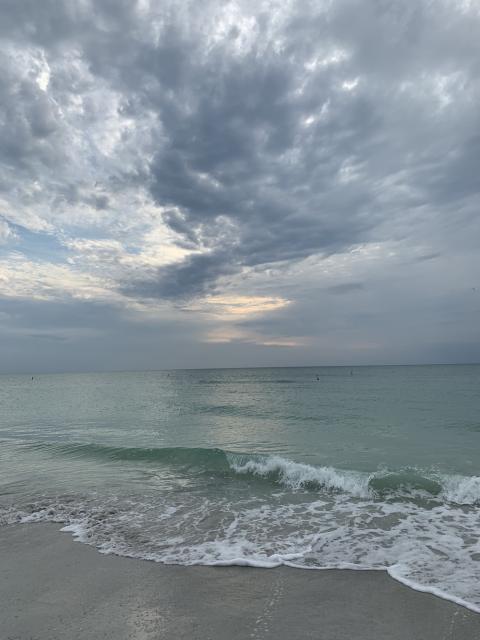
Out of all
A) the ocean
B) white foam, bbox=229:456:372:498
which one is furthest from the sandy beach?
white foam, bbox=229:456:372:498

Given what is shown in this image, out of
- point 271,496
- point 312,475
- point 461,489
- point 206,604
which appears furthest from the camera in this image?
point 312,475

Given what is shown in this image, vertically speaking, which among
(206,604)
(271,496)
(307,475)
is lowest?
(271,496)

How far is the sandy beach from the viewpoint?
17.9 feet

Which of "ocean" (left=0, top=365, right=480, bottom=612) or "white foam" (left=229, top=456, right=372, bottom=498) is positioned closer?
"ocean" (left=0, top=365, right=480, bottom=612)

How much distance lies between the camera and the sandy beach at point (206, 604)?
17.9 feet

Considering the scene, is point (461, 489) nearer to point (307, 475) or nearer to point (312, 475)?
point (312, 475)

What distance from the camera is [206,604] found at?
623 cm

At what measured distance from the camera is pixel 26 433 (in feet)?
89.0

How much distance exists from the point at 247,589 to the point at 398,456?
13837 millimetres

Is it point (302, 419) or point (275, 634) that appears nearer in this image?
point (275, 634)

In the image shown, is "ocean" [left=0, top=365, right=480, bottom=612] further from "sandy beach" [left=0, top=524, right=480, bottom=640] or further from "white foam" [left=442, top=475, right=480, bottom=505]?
"sandy beach" [left=0, top=524, right=480, bottom=640]

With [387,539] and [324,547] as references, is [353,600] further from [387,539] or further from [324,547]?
[387,539]

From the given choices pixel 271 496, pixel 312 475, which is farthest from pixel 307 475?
pixel 271 496

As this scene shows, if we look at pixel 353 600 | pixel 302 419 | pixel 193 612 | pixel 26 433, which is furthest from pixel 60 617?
pixel 302 419
